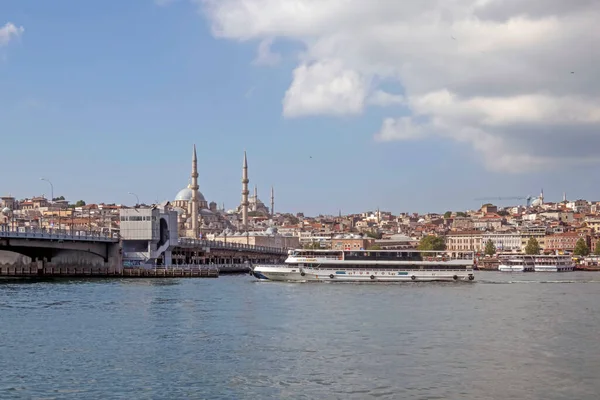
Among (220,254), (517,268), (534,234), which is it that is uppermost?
(534,234)

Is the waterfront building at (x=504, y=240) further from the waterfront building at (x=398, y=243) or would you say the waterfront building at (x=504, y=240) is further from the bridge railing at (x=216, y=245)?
the bridge railing at (x=216, y=245)

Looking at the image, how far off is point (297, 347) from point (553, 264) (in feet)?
230

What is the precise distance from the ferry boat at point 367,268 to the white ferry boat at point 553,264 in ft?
115

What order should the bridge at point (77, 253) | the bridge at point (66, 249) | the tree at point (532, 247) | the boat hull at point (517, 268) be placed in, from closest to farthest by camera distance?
the bridge at point (66, 249) → the bridge at point (77, 253) → the boat hull at point (517, 268) → the tree at point (532, 247)

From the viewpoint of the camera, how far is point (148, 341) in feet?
78.4

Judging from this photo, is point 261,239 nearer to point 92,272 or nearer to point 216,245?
point 216,245

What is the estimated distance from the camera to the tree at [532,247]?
108 m

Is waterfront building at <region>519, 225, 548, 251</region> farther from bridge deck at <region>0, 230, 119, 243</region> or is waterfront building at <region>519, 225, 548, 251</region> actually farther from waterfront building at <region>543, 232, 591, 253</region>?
bridge deck at <region>0, 230, 119, 243</region>

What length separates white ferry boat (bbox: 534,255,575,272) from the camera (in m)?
87.2

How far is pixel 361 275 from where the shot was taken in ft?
171

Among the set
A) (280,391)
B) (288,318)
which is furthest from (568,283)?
(280,391)

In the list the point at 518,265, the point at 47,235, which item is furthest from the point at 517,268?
the point at 47,235

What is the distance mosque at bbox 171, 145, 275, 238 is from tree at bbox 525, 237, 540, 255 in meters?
33.4

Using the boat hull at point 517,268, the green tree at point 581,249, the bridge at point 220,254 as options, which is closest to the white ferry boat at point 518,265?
the boat hull at point 517,268
